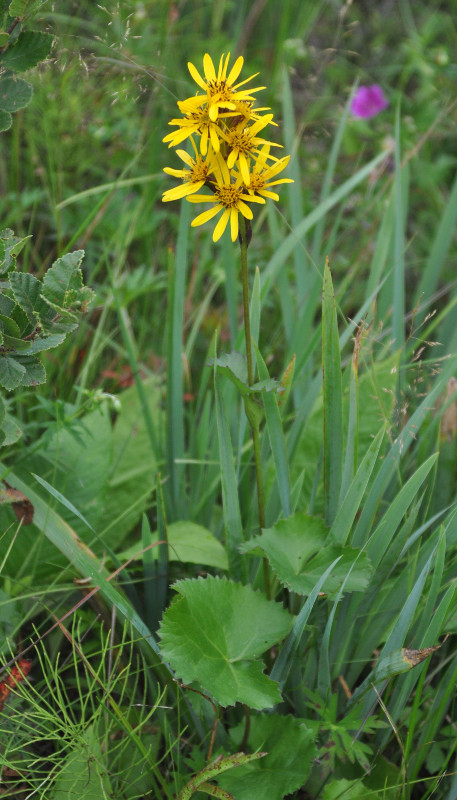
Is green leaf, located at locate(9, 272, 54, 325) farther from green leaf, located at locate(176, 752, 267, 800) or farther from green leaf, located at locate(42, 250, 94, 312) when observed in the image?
green leaf, located at locate(176, 752, 267, 800)

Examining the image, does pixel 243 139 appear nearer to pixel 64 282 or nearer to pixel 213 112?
pixel 213 112

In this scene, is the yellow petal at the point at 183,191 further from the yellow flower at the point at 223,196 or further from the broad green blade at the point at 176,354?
the broad green blade at the point at 176,354

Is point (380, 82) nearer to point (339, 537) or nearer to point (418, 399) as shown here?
point (418, 399)

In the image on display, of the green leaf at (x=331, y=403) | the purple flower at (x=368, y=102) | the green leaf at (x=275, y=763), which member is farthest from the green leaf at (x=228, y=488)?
the purple flower at (x=368, y=102)

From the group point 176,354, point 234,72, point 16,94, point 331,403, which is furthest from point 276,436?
point 16,94

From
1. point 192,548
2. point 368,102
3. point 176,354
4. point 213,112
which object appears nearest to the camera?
point 213,112

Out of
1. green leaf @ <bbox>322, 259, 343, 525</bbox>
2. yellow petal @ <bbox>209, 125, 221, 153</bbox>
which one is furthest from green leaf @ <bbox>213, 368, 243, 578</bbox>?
yellow petal @ <bbox>209, 125, 221, 153</bbox>

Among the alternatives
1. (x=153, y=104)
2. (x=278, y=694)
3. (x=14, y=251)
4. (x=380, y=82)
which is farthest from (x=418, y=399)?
(x=380, y=82)
